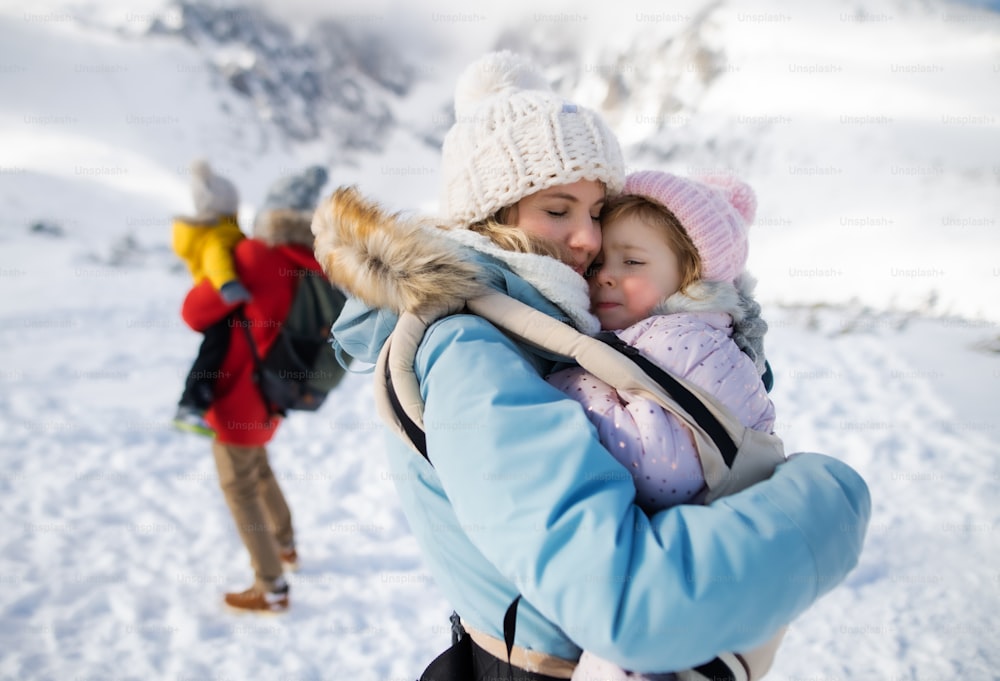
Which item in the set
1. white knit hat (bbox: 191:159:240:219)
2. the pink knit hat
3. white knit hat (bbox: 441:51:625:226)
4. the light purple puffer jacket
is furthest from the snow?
the light purple puffer jacket

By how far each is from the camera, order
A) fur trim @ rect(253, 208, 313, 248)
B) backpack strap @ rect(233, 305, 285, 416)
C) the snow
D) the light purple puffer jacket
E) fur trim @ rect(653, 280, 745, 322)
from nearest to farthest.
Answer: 1. the light purple puffer jacket
2. fur trim @ rect(653, 280, 745, 322)
3. the snow
4. backpack strap @ rect(233, 305, 285, 416)
5. fur trim @ rect(253, 208, 313, 248)

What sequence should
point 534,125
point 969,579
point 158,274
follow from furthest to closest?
point 158,274
point 969,579
point 534,125

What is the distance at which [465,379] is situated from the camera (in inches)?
36.9

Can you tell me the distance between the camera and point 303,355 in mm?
3059

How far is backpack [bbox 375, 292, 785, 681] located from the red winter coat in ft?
7.14

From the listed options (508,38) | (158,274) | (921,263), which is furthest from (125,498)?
(508,38)

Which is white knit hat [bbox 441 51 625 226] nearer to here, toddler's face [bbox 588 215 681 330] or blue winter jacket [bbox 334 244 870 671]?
toddler's face [bbox 588 215 681 330]

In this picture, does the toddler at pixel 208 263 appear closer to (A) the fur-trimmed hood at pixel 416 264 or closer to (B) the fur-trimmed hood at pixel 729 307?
(A) the fur-trimmed hood at pixel 416 264

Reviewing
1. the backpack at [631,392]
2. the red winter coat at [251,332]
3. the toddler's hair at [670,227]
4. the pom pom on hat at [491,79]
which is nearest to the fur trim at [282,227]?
the red winter coat at [251,332]

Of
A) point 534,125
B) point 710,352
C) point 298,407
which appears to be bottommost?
point 298,407

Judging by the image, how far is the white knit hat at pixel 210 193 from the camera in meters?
3.24

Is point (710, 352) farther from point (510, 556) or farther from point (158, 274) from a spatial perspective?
point (158, 274)

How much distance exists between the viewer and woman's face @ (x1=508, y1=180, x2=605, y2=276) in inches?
53.4

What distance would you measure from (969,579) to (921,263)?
865cm
